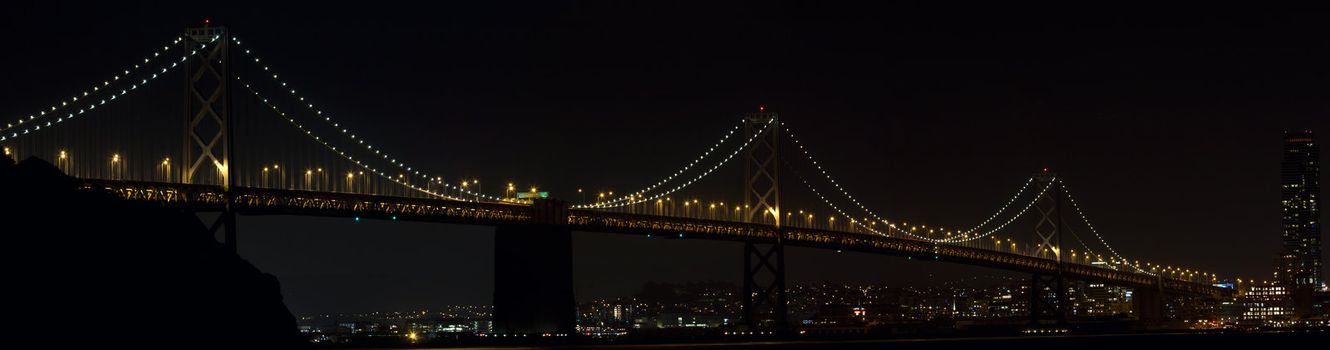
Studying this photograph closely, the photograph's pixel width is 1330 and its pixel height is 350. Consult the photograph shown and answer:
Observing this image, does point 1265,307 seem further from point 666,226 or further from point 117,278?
point 117,278

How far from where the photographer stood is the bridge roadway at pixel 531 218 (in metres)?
66.3

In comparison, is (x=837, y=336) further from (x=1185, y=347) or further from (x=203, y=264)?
(x=203, y=264)

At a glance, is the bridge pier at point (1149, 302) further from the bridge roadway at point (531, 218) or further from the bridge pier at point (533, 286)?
the bridge pier at point (533, 286)

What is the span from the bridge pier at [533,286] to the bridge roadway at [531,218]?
260cm

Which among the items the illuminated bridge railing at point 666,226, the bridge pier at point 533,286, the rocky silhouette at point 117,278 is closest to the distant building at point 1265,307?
the illuminated bridge railing at point 666,226

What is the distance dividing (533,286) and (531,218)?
23.2 ft

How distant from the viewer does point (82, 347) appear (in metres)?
31.0

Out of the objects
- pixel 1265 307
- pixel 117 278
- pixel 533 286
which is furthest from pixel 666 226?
pixel 1265 307

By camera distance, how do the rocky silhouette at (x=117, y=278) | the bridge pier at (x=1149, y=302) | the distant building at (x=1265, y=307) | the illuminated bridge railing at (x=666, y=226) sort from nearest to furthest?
the rocky silhouette at (x=117, y=278)
the illuminated bridge railing at (x=666, y=226)
the bridge pier at (x=1149, y=302)
the distant building at (x=1265, y=307)

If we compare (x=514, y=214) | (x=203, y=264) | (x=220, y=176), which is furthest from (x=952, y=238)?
(x=203, y=264)

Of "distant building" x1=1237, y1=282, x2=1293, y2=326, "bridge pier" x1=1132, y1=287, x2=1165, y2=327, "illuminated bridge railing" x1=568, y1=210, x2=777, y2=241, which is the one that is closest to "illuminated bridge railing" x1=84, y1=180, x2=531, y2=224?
"illuminated bridge railing" x1=568, y1=210, x2=777, y2=241

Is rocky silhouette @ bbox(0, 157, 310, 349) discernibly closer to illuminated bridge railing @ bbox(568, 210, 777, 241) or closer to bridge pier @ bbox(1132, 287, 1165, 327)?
illuminated bridge railing @ bbox(568, 210, 777, 241)

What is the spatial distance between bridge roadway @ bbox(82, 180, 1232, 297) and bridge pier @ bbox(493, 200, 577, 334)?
260 centimetres

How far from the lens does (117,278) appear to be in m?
32.7
